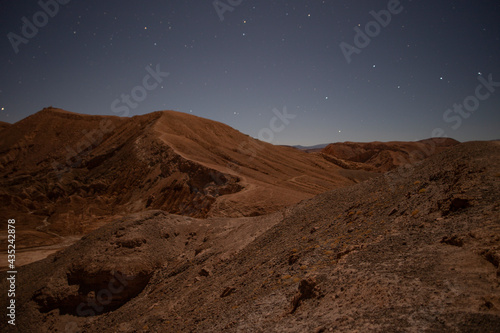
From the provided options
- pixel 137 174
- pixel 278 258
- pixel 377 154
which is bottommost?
pixel 377 154

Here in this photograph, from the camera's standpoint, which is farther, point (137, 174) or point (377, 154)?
point (377, 154)

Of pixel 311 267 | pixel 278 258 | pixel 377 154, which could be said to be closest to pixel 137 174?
pixel 278 258

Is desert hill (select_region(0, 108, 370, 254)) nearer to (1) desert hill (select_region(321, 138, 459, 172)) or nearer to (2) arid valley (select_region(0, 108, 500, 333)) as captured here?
(2) arid valley (select_region(0, 108, 500, 333))

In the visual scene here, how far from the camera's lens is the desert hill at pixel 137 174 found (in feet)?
47.7

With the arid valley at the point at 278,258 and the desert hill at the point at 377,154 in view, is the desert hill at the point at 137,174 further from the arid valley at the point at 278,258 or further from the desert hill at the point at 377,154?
the desert hill at the point at 377,154

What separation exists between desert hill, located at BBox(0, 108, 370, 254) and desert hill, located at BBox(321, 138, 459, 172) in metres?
A: 9.63

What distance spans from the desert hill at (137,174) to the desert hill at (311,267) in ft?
13.6

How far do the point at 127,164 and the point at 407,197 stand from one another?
20.6 m

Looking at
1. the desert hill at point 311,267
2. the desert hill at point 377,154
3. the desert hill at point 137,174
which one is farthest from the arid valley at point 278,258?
the desert hill at point 377,154

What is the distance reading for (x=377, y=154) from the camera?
43.6 m

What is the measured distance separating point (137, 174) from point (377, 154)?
39.5 m

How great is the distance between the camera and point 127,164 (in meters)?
20.6

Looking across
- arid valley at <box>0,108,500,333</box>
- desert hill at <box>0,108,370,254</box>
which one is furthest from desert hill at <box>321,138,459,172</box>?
arid valley at <box>0,108,500,333</box>

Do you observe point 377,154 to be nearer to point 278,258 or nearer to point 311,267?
point 278,258
